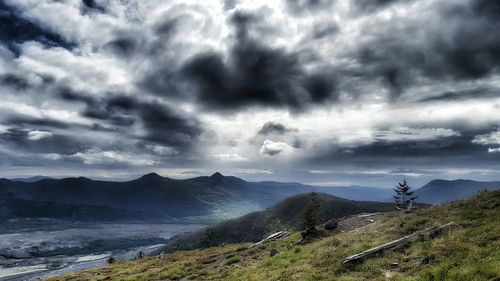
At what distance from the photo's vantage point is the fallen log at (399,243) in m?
23.4

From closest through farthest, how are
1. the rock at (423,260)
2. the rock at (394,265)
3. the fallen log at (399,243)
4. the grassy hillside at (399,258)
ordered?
the grassy hillside at (399,258)
the rock at (423,260)
the rock at (394,265)
the fallen log at (399,243)

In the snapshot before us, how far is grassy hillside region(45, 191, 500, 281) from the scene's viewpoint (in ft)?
58.9

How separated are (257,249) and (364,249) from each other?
1696 centimetres

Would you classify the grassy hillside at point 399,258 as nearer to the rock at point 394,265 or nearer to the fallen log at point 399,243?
the rock at point 394,265

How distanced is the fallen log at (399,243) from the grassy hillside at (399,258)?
70 cm

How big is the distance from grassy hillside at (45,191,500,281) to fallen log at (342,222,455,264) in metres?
0.70

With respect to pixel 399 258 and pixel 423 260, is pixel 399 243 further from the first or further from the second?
pixel 423 260

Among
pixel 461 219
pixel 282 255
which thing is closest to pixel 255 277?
pixel 282 255

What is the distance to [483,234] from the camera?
22141 millimetres

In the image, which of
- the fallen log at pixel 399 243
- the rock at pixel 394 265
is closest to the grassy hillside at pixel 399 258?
the rock at pixel 394 265

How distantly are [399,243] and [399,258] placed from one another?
2.82m

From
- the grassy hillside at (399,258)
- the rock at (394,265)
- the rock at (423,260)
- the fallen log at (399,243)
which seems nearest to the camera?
the grassy hillside at (399,258)

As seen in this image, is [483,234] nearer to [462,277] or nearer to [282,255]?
[462,277]

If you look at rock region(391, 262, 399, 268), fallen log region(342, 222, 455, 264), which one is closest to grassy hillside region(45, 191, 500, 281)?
rock region(391, 262, 399, 268)
